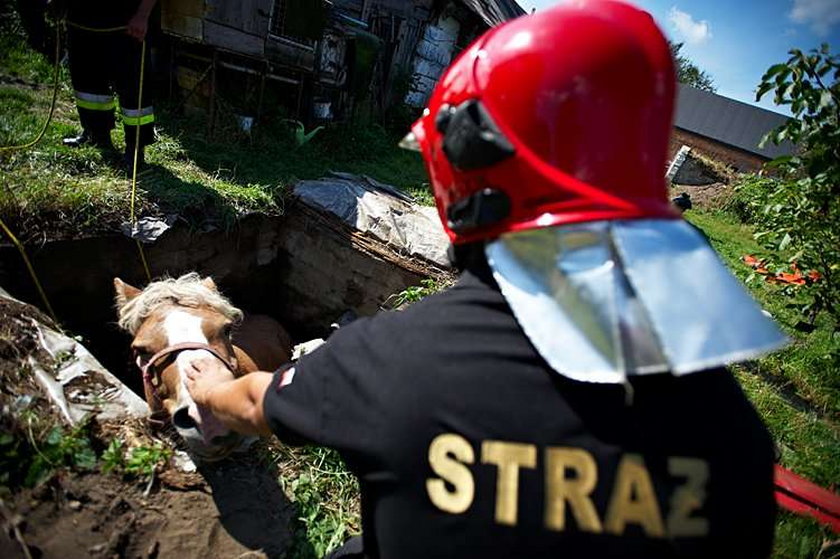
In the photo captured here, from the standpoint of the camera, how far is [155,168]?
16.2ft

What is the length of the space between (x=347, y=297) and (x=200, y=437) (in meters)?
3.65

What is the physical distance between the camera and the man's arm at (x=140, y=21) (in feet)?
14.2

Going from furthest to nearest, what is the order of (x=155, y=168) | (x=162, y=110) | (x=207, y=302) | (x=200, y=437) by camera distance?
1. (x=162, y=110)
2. (x=155, y=168)
3. (x=207, y=302)
4. (x=200, y=437)

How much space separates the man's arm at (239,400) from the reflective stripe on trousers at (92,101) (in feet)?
14.0

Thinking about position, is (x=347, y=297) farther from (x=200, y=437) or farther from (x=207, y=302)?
(x=200, y=437)

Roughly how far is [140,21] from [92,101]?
98 cm

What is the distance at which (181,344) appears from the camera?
2291 mm

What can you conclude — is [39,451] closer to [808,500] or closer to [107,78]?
[107,78]

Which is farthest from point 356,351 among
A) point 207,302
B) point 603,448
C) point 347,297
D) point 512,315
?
point 347,297

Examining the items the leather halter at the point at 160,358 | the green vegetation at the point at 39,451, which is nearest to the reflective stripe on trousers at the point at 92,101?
the leather halter at the point at 160,358

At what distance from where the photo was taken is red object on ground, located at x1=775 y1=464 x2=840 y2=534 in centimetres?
320

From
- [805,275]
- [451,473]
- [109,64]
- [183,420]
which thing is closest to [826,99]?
[805,275]

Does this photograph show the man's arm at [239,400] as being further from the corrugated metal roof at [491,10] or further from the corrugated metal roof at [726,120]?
the corrugated metal roof at [726,120]

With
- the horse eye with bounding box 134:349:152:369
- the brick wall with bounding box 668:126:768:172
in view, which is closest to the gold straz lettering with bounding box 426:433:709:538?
the horse eye with bounding box 134:349:152:369
